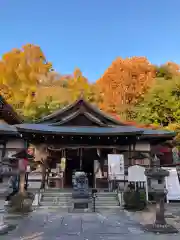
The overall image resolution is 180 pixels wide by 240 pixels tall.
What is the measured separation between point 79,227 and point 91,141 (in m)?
8.92

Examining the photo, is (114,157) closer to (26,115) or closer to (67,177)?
(67,177)

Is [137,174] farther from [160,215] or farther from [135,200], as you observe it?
[160,215]

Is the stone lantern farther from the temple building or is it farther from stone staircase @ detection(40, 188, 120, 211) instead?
the temple building

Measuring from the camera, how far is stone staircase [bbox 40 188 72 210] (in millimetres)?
12023

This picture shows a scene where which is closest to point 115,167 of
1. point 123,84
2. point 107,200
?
point 107,200

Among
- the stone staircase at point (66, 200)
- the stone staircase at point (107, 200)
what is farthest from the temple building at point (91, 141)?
the stone staircase at point (66, 200)

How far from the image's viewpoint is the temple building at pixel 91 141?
15070 millimetres

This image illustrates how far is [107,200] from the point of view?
12680mm

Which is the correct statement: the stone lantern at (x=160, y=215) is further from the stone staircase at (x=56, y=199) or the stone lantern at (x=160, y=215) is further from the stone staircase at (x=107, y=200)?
the stone staircase at (x=56, y=199)

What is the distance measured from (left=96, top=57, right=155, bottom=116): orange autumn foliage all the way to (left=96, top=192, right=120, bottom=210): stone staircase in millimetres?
20956

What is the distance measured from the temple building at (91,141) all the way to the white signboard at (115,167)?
4.96 ft

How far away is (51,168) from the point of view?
659 inches

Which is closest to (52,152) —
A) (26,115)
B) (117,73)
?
(26,115)

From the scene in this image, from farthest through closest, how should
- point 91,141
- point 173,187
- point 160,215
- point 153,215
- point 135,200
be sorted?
point 91,141
point 173,187
point 135,200
point 153,215
point 160,215
